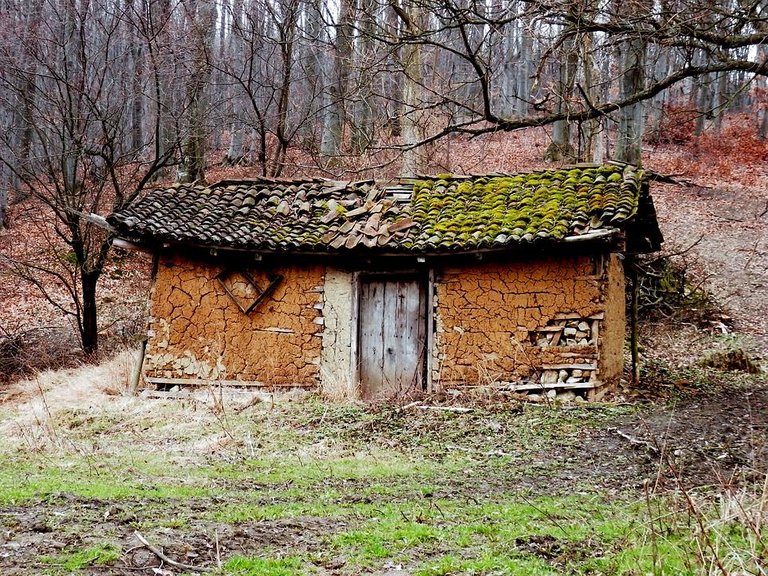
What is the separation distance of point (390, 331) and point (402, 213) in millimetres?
1905

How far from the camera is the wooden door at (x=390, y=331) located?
37.4 feet

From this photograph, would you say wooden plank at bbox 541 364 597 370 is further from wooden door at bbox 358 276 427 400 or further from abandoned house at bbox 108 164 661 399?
wooden door at bbox 358 276 427 400

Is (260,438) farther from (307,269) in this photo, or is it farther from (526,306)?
(526,306)

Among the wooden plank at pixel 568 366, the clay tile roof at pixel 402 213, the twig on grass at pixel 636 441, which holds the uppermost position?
the clay tile roof at pixel 402 213

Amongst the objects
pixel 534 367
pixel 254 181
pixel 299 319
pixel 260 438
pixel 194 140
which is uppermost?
pixel 194 140

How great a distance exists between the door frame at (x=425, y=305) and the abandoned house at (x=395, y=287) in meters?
0.03

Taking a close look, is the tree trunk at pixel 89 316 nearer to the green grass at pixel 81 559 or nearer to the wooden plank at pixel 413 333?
the wooden plank at pixel 413 333

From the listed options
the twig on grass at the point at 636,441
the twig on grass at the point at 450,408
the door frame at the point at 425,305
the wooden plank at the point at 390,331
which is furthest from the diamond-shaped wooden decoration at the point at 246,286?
the twig on grass at the point at 636,441

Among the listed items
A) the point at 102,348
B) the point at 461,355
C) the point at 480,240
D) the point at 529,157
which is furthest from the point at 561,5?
the point at 529,157

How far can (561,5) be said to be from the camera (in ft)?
21.3

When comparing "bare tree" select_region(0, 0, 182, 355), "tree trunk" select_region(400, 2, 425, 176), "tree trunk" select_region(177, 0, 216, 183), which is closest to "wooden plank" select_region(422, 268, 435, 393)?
"tree trunk" select_region(400, 2, 425, 176)

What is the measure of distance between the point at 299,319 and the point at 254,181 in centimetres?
299

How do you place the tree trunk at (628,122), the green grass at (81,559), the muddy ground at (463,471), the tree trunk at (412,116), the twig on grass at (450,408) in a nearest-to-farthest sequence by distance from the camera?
the green grass at (81,559)
the muddy ground at (463,471)
the twig on grass at (450,408)
the tree trunk at (412,116)
the tree trunk at (628,122)

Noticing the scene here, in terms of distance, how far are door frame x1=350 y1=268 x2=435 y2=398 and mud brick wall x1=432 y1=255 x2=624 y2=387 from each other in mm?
121
